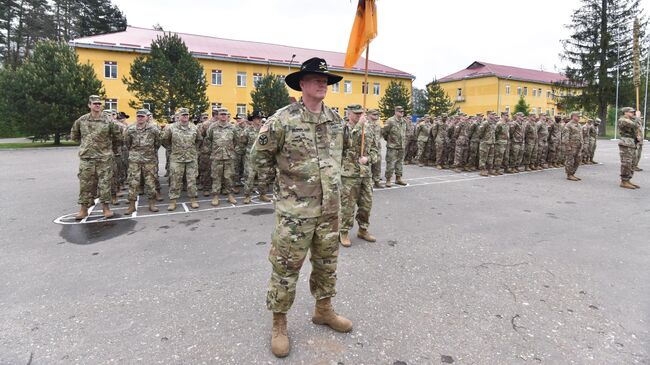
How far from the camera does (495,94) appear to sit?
160 ft

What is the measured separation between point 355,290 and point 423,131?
11.5 m

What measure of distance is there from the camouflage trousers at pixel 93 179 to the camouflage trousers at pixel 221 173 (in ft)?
6.71

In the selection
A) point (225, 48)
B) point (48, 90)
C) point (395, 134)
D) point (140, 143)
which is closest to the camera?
point (140, 143)

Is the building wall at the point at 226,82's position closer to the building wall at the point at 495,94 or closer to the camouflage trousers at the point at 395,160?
the building wall at the point at 495,94

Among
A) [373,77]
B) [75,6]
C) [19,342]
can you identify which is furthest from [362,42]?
[75,6]

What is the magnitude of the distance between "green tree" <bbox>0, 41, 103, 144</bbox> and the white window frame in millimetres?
11535

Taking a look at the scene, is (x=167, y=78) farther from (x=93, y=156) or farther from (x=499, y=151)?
(x=499, y=151)

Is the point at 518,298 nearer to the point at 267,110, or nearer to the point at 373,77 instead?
the point at 267,110

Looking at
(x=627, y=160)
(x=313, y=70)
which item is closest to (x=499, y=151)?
(x=627, y=160)

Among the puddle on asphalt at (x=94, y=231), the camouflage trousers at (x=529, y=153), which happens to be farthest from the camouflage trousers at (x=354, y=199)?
the camouflage trousers at (x=529, y=153)

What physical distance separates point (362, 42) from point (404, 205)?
454 cm

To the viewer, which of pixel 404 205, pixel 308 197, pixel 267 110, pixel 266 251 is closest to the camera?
pixel 308 197

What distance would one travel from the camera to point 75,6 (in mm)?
42562

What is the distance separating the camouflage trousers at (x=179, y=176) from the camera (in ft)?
24.2
